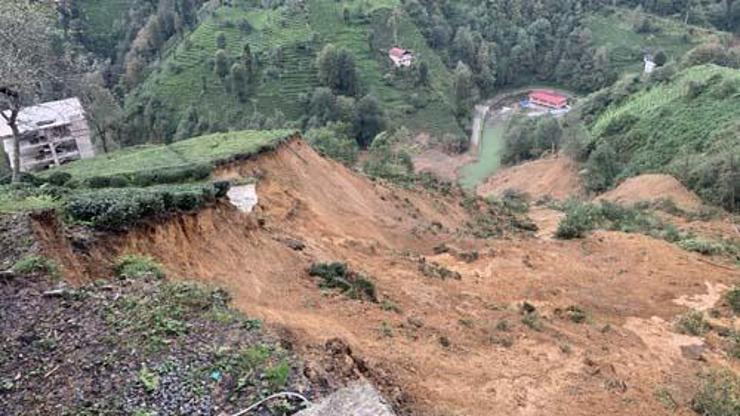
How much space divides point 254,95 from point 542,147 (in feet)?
84.3

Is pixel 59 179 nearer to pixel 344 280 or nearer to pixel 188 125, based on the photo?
pixel 344 280

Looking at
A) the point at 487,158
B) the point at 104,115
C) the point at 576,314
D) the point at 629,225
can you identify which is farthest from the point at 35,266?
the point at 487,158

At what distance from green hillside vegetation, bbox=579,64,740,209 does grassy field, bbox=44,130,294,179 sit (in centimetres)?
2329

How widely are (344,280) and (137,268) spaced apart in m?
6.48

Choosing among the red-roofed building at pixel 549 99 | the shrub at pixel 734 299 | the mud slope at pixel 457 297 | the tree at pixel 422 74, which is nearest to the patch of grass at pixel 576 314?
the mud slope at pixel 457 297

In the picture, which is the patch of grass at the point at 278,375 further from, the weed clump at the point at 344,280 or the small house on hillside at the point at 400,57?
the small house on hillside at the point at 400,57

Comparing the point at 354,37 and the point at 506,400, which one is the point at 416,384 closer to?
the point at 506,400

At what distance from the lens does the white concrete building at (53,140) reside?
46156 millimetres

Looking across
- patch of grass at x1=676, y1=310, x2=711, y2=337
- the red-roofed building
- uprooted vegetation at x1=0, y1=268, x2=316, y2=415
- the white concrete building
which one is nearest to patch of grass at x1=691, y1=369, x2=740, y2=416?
patch of grass at x1=676, y1=310, x2=711, y2=337

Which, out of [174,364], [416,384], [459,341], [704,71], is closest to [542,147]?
[704,71]

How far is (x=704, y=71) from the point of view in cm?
5022

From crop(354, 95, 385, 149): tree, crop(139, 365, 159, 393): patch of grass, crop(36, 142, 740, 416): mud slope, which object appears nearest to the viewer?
crop(139, 365, 159, 393): patch of grass

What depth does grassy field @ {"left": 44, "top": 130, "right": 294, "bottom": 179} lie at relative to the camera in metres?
26.3

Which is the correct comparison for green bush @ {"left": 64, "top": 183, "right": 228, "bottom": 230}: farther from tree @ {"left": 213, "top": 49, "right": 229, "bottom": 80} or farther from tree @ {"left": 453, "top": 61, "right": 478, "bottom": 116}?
tree @ {"left": 453, "top": 61, "right": 478, "bottom": 116}
